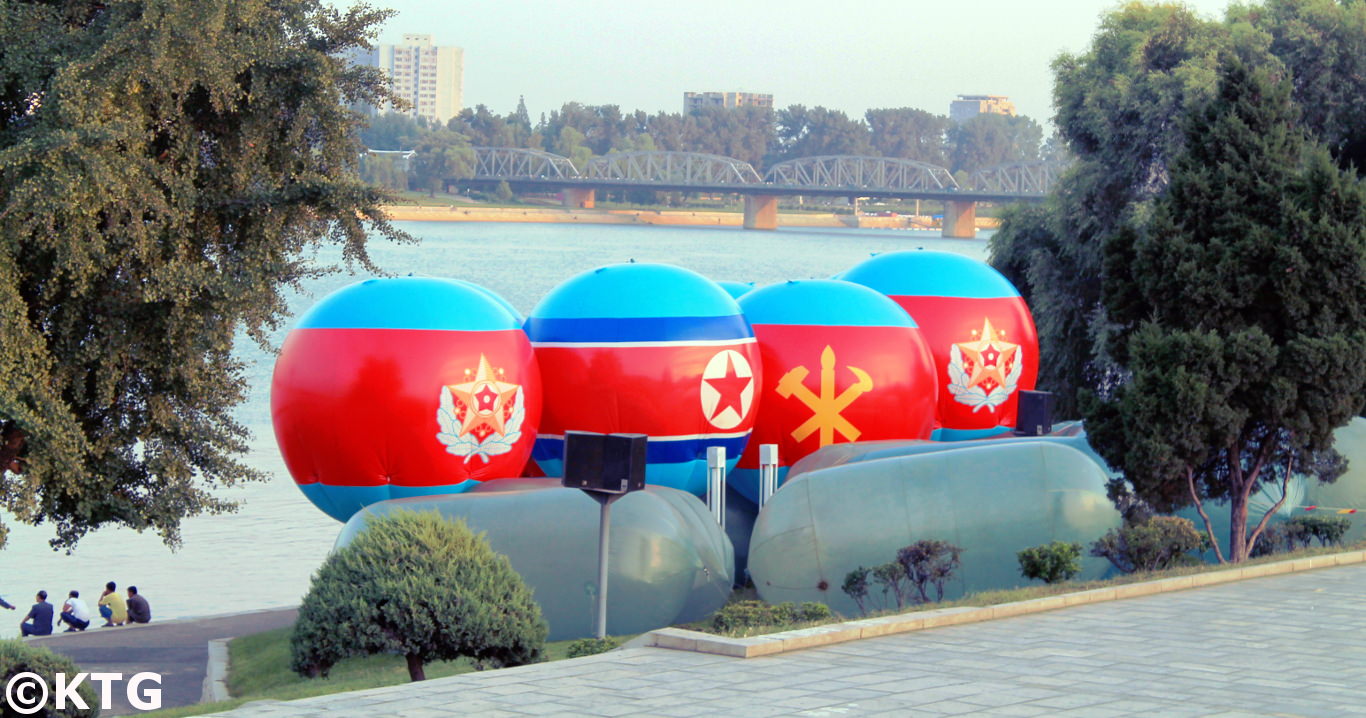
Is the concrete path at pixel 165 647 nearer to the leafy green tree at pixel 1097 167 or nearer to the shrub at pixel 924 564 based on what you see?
the shrub at pixel 924 564

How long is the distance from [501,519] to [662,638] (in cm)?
539

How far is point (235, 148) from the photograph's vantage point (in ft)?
48.2

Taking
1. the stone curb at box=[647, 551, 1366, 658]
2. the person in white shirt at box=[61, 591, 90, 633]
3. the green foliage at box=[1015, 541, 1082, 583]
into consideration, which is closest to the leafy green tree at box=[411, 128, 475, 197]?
the person in white shirt at box=[61, 591, 90, 633]

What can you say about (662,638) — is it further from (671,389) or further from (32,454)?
(671,389)

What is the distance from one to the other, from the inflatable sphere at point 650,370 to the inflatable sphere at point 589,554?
96.7 inches

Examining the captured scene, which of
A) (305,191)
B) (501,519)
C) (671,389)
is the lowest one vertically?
(501,519)

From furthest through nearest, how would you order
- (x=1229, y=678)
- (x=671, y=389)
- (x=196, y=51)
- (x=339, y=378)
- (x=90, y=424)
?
(x=671, y=389) → (x=339, y=378) → (x=90, y=424) → (x=196, y=51) → (x=1229, y=678)

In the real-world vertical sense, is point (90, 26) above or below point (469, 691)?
above

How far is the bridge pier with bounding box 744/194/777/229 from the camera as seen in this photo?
350 feet

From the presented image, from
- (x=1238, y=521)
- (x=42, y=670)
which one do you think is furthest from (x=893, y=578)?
(x=42, y=670)

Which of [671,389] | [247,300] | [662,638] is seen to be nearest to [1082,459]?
[671,389]

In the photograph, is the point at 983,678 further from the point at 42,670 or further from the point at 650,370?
the point at 650,370

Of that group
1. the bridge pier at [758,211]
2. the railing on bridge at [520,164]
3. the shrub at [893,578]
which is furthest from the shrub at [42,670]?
the railing on bridge at [520,164]

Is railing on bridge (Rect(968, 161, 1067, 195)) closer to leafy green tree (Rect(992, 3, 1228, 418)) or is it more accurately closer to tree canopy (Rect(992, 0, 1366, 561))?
leafy green tree (Rect(992, 3, 1228, 418))
